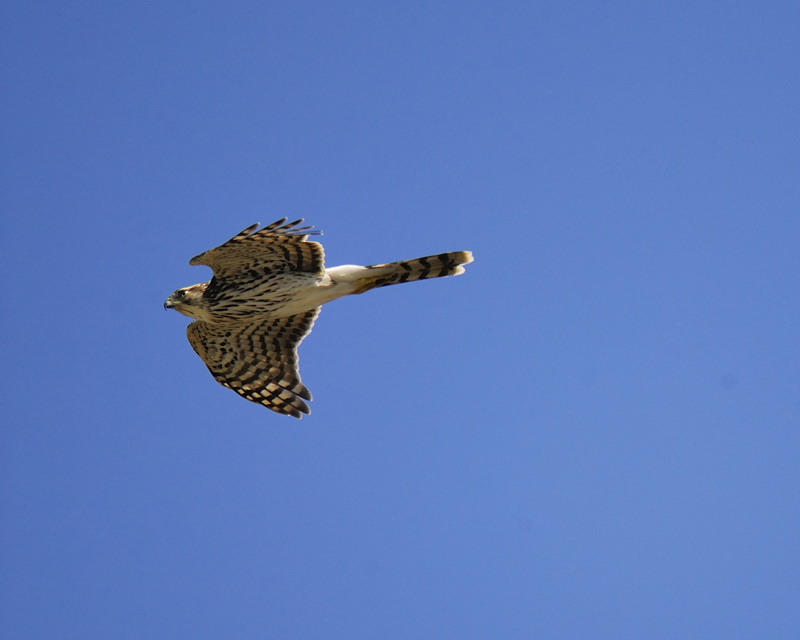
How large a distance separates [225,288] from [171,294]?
813mm

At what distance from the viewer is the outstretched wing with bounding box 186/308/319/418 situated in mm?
12250

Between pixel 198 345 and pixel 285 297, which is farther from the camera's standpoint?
pixel 198 345

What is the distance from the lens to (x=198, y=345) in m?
12.5

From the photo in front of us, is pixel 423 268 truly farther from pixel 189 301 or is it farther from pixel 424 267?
pixel 189 301

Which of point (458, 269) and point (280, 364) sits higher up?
point (458, 269)

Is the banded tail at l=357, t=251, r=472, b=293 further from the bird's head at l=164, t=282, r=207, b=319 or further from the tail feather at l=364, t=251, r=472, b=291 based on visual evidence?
the bird's head at l=164, t=282, r=207, b=319

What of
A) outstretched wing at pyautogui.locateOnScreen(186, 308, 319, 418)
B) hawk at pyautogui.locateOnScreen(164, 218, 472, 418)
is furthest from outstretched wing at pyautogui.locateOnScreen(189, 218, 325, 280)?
outstretched wing at pyautogui.locateOnScreen(186, 308, 319, 418)

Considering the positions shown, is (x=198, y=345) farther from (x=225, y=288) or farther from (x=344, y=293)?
(x=344, y=293)

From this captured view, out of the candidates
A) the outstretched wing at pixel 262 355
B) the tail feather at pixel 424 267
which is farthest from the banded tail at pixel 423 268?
the outstretched wing at pixel 262 355

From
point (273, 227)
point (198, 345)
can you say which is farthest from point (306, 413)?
point (273, 227)

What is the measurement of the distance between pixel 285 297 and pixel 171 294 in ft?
4.89

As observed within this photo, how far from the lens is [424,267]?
11.3 m

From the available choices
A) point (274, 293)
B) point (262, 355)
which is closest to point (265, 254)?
point (274, 293)

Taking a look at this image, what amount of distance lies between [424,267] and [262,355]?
8.37 ft
